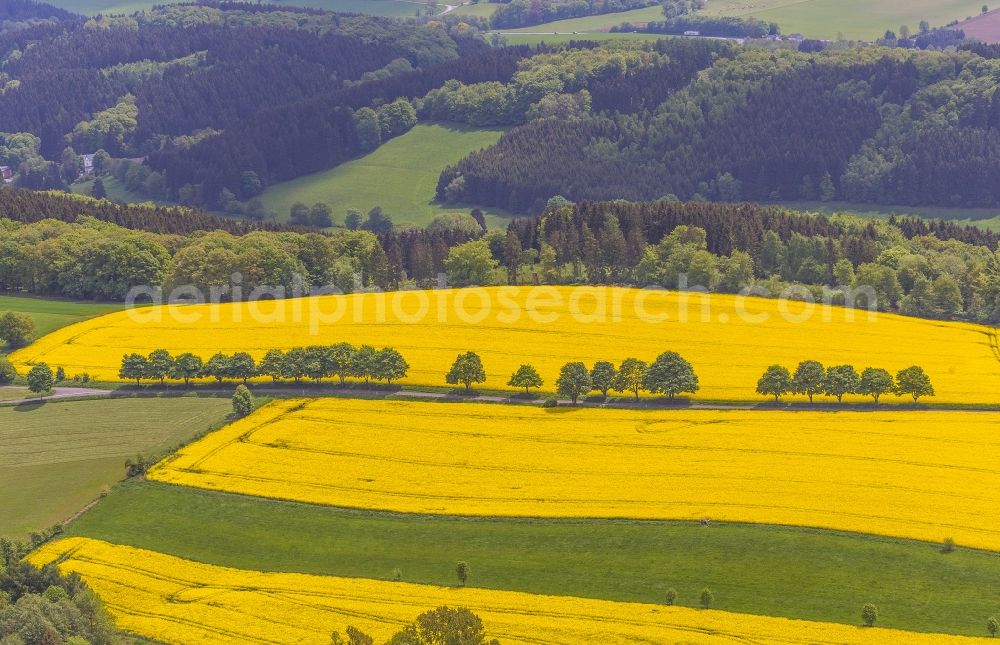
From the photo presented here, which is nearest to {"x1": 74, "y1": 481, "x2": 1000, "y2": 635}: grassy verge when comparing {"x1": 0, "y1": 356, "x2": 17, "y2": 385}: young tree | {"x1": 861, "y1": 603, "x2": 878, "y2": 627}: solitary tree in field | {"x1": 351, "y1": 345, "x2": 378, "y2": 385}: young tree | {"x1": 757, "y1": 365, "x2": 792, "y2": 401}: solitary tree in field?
{"x1": 861, "y1": 603, "x2": 878, "y2": 627}: solitary tree in field

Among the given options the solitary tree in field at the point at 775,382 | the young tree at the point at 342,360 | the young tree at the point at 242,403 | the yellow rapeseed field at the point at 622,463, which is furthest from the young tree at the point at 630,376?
the young tree at the point at 242,403

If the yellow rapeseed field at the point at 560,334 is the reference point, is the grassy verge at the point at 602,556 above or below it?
below

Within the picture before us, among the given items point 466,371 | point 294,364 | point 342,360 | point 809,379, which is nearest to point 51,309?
point 294,364

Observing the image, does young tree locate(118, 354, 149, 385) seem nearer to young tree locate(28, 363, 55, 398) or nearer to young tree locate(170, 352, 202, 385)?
young tree locate(170, 352, 202, 385)

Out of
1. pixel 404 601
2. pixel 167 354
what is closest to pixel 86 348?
pixel 167 354

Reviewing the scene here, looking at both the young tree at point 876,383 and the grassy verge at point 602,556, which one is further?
the young tree at point 876,383

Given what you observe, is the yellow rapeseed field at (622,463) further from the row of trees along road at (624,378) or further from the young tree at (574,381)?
the row of trees along road at (624,378)
